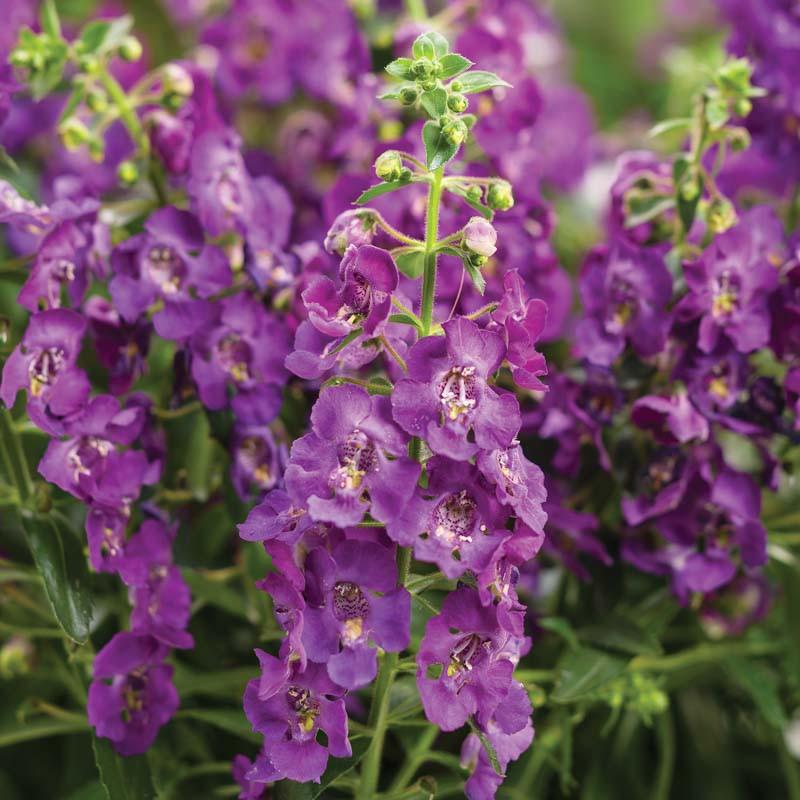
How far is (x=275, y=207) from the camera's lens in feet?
2.85

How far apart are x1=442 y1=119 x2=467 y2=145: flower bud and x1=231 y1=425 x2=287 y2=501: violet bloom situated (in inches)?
10.9

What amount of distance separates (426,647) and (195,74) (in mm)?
513

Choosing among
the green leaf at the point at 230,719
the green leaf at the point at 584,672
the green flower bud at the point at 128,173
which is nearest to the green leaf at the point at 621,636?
the green leaf at the point at 584,672

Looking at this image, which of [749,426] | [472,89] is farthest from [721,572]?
[472,89]

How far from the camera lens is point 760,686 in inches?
37.0

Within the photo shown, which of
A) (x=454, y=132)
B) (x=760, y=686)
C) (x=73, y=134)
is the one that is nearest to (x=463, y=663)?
(x=454, y=132)

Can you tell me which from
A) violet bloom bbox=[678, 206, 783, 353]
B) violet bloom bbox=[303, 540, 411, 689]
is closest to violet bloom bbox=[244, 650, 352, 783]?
violet bloom bbox=[303, 540, 411, 689]

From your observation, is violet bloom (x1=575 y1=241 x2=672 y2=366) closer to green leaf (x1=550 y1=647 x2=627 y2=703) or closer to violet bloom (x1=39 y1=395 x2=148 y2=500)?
green leaf (x1=550 y1=647 x2=627 y2=703)

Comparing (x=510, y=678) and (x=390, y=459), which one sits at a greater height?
(x=390, y=459)

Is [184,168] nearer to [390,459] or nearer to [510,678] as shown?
[390,459]

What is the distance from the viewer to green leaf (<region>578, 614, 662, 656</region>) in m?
0.85

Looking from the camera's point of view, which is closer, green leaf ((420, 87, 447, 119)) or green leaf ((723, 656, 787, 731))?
green leaf ((420, 87, 447, 119))

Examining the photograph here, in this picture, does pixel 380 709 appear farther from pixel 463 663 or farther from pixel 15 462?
pixel 15 462

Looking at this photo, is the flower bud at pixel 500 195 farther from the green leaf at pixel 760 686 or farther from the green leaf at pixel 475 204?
the green leaf at pixel 760 686
